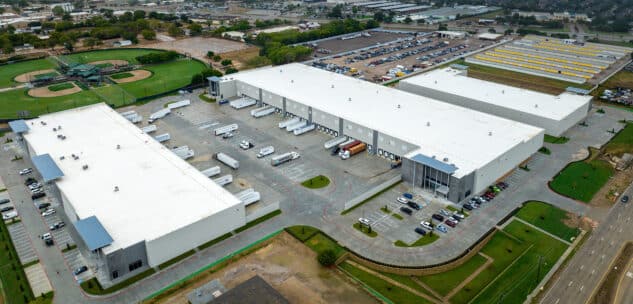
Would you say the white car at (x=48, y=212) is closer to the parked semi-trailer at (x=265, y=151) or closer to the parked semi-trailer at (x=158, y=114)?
the parked semi-trailer at (x=265, y=151)

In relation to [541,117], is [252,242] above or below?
below

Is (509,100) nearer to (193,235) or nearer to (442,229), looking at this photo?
(442,229)

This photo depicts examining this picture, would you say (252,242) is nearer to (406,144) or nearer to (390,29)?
(406,144)

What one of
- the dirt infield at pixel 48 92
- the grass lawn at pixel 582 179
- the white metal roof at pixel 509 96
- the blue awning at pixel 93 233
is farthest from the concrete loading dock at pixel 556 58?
the blue awning at pixel 93 233

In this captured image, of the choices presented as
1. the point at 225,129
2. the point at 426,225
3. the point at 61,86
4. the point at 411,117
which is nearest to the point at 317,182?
the point at 426,225

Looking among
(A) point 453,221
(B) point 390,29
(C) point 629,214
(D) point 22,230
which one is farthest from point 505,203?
(B) point 390,29

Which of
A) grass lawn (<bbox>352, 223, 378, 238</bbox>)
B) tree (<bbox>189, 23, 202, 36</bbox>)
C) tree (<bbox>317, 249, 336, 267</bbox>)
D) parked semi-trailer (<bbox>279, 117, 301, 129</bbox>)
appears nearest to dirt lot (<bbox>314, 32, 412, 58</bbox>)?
tree (<bbox>189, 23, 202, 36</bbox>)
